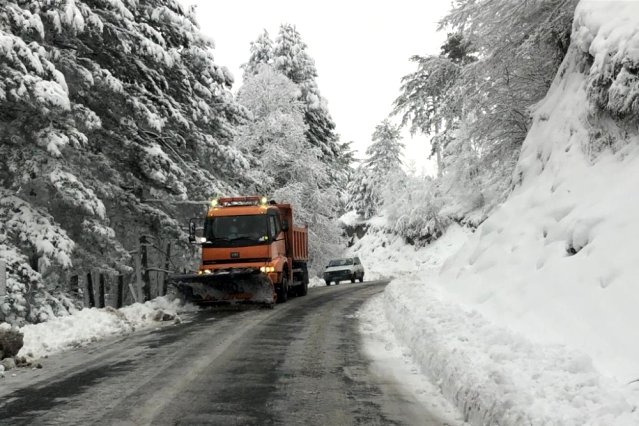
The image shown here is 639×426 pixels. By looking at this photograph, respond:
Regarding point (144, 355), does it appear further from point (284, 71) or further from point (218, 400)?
point (284, 71)

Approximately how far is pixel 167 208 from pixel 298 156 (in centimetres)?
1428

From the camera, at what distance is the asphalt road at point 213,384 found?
18.9ft

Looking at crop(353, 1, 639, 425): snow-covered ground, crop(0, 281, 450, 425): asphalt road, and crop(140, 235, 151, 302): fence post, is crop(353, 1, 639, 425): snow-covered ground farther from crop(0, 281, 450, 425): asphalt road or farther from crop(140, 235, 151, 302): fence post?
crop(140, 235, 151, 302): fence post

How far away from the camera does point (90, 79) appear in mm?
13766

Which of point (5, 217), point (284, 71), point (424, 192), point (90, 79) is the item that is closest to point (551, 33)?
point (90, 79)

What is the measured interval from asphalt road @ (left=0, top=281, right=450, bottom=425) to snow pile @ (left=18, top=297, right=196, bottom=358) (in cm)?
42

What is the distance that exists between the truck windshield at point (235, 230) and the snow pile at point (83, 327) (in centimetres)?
295

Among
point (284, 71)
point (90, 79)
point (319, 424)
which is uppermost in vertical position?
point (284, 71)

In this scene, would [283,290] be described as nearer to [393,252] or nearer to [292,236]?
[292,236]

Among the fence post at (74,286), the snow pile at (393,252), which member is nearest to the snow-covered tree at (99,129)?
the fence post at (74,286)

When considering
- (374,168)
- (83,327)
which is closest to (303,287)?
(83,327)

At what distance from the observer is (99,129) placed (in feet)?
51.5

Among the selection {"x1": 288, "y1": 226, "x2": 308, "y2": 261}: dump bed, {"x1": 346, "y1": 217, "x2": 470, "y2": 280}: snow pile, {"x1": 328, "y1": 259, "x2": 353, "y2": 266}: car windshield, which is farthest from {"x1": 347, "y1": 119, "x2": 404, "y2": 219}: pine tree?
{"x1": 288, "y1": 226, "x2": 308, "y2": 261}: dump bed

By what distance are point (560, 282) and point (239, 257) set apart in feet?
34.5
